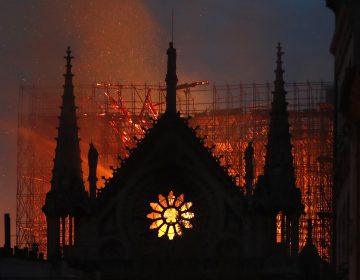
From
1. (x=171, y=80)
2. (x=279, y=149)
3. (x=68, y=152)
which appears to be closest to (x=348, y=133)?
(x=279, y=149)

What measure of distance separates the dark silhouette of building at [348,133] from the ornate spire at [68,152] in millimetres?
10056

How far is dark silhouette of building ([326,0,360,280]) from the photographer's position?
153 ft

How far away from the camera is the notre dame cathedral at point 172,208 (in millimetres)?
73188

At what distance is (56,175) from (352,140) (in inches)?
1076

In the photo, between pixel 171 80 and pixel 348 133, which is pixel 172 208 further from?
pixel 348 133

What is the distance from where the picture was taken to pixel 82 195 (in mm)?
74688

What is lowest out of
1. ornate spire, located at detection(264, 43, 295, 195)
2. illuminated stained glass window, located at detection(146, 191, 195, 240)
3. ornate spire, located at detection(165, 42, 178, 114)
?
illuminated stained glass window, located at detection(146, 191, 195, 240)

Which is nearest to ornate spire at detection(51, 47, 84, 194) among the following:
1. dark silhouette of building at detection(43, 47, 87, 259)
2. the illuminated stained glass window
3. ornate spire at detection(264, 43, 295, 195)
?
dark silhouette of building at detection(43, 47, 87, 259)

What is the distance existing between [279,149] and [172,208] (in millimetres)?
5569

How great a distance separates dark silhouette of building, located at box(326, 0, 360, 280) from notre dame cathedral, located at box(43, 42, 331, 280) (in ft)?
11.3

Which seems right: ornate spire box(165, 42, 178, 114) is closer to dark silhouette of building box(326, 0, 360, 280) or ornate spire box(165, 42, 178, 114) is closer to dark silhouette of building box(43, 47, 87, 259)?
dark silhouette of building box(43, 47, 87, 259)

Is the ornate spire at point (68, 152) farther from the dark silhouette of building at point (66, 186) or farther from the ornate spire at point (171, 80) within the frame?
the ornate spire at point (171, 80)

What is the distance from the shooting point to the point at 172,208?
3014 inches

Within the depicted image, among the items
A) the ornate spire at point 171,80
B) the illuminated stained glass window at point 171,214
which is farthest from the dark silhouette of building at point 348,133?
the illuminated stained glass window at point 171,214
